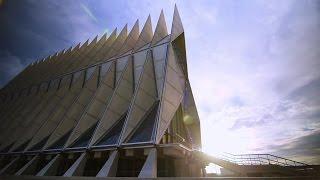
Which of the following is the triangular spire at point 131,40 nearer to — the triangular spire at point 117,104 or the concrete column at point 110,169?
the triangular spire at point 117,104

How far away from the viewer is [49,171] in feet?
44.1

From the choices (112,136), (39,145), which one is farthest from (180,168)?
(39,145)

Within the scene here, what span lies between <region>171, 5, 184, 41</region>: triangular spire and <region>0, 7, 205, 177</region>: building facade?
0.12 m

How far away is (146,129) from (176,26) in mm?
11023

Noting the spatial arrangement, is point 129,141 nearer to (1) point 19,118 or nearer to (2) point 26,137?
(2) point 26,137

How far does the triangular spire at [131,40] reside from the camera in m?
25.3

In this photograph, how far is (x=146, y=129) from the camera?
13906 millimetres

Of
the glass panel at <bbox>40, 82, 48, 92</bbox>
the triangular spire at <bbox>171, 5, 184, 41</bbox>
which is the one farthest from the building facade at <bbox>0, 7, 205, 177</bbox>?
the glass panel at <bbox>40, 82, 48, 92</bbox>

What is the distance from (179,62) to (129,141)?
33.8ft

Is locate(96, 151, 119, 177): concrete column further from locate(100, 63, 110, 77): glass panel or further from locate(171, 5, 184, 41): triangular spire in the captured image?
locate(100, 63, 110, 77): glass panel

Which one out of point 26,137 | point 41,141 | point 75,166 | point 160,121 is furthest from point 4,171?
point 160,121

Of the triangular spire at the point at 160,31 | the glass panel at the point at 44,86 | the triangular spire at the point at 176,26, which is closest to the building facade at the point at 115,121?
the triangular spire at the point at 160,31

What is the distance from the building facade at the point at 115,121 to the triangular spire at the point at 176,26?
12cm

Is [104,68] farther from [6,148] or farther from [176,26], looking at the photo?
[6,148]
